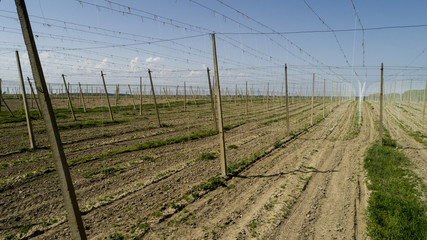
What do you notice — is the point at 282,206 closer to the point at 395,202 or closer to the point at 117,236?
the point at 395,202

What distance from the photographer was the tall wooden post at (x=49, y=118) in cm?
346

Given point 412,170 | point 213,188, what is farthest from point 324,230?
point 412,170

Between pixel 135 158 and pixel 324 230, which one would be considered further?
pixel 135 158

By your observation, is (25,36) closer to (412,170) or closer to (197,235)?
(197,235)

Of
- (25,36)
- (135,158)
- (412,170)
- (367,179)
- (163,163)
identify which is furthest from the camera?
(135,158)

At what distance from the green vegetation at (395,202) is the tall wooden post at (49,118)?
23.4ft

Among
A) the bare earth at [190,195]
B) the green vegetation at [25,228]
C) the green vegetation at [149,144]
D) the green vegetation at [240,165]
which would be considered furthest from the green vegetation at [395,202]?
the green vegetation at [149,144]

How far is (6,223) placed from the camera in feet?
20.7

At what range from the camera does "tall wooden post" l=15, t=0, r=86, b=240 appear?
3.46 m

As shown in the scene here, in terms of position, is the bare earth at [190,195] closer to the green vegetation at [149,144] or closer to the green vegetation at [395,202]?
the green vegetation at [395,202]

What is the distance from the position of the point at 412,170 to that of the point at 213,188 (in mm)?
9478

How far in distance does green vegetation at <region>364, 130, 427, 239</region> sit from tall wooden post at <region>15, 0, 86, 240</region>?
281 inches

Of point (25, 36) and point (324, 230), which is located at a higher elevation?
point (25, 36)

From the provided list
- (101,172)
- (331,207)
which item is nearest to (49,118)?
(101,172)
